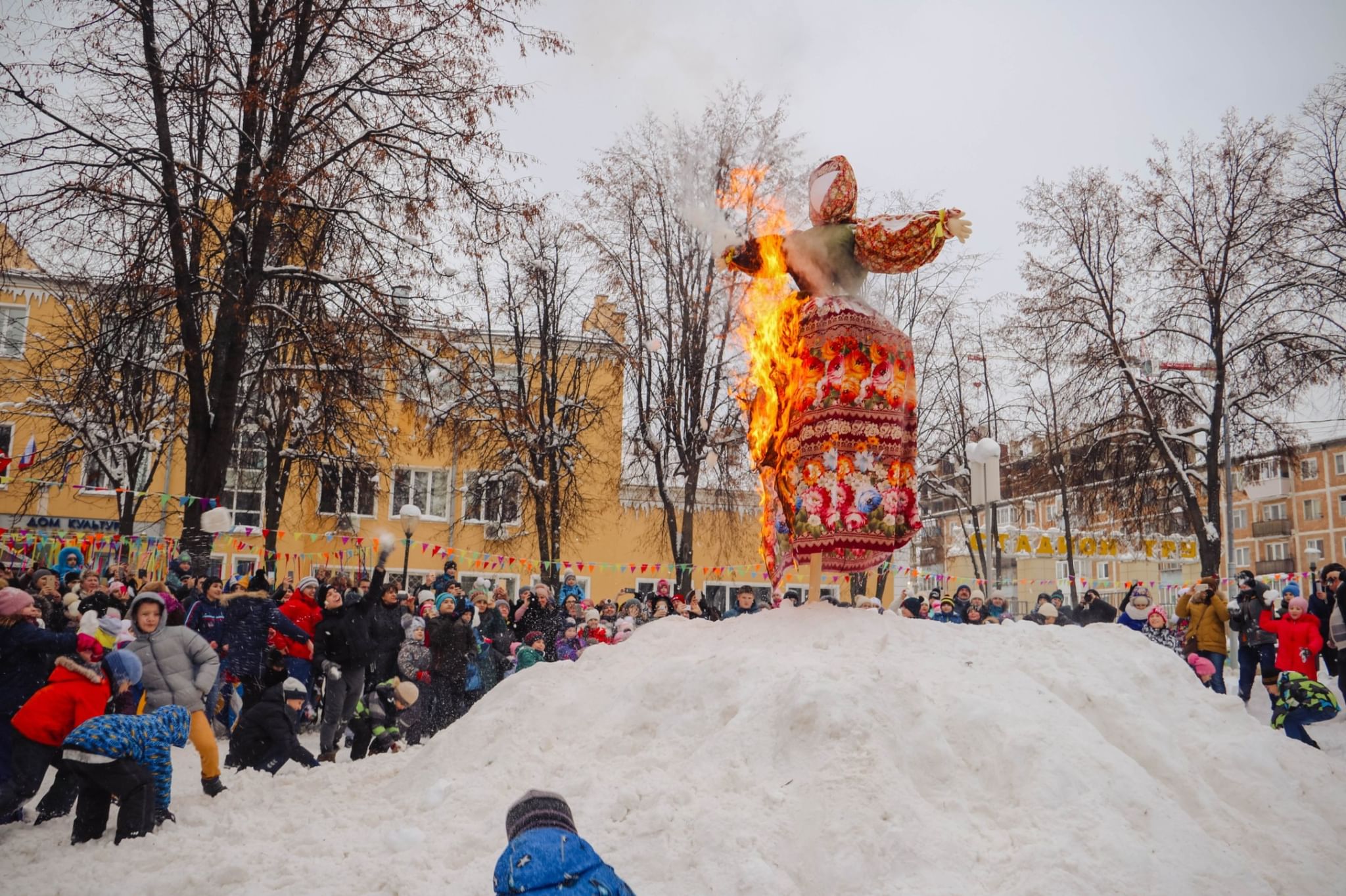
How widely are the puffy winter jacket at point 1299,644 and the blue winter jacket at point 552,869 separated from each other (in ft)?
38.1

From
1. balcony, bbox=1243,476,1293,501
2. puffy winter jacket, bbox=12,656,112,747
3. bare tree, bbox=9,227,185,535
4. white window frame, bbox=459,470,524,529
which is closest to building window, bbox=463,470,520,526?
white window frame, bbox=459,470,524,529

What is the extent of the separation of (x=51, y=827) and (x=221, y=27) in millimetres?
9019

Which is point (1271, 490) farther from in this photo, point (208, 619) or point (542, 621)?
point (208, 619)

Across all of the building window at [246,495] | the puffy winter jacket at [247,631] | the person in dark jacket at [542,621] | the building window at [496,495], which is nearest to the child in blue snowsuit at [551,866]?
the puffy winter jacket at [247,631]

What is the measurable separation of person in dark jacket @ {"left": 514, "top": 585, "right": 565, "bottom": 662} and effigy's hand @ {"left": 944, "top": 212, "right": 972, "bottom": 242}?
8.32 metres

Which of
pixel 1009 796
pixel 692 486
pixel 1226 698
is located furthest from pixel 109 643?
pixel 692 486

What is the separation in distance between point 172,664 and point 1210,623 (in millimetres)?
12600

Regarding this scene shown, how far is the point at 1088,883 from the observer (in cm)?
503

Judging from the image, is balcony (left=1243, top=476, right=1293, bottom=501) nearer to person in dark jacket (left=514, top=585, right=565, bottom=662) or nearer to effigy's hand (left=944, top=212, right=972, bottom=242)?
person in dark jacket (left=514, top=585, right=565, bottom=662)

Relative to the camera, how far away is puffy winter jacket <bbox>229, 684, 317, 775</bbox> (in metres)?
9.23

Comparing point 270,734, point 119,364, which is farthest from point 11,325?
point 270,734

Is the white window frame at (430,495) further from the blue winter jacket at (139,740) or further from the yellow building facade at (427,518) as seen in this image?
the blue winter jacket at (139,740)

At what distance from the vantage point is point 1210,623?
13531 mm

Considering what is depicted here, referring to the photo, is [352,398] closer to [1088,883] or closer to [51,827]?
[51,827]
